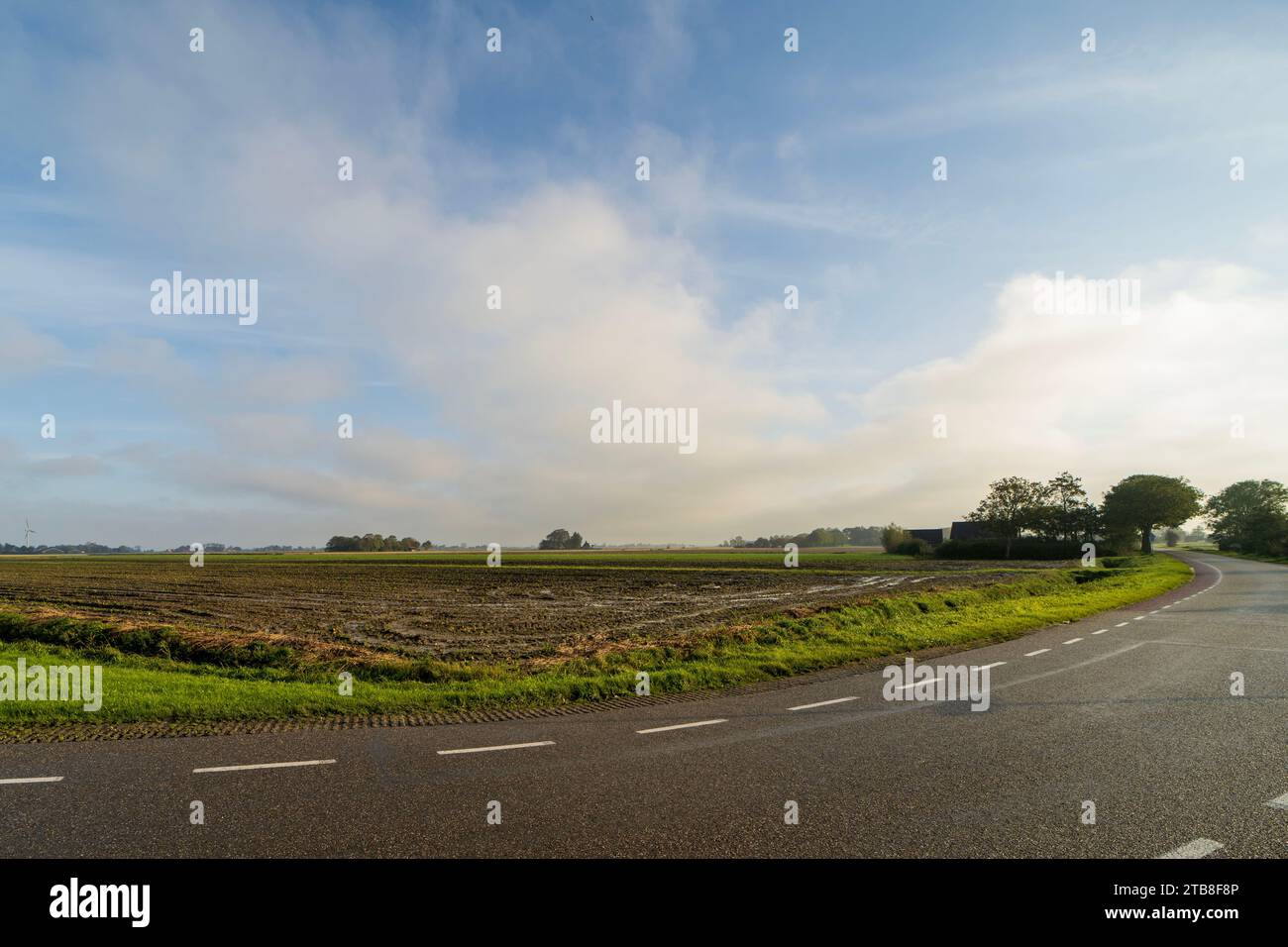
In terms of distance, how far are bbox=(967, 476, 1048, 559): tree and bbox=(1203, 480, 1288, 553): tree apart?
964 inches

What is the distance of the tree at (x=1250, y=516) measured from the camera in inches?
3273

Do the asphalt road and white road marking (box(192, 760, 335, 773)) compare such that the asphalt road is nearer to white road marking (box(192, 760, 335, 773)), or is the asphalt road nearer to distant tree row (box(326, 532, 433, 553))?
white road marking (box(192, 760, 335, 773))

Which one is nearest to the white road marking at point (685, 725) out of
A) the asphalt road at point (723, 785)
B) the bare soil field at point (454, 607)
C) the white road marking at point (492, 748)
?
the asphalt road at point (723, 785)

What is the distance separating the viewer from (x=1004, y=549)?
90688 millimetres

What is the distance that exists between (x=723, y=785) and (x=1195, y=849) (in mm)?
3545

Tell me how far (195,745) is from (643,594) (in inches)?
1137

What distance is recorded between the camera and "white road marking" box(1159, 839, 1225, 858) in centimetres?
466

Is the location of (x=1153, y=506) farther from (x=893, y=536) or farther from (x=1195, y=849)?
(x=1195, y=849)

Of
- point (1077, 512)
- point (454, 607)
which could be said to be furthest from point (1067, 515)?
point (454, 607)

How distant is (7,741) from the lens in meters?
7.89

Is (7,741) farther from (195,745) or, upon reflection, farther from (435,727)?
(435,727)

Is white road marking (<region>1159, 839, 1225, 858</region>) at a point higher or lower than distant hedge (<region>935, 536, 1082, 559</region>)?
higher

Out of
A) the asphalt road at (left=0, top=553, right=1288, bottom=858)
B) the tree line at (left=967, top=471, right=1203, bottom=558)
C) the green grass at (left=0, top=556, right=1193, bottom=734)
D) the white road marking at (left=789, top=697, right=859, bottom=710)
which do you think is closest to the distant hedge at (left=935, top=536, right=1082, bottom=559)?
the tree line at (left=967, top=471, right=1203, bottom=558)

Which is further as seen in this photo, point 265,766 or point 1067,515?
point 1067,515
